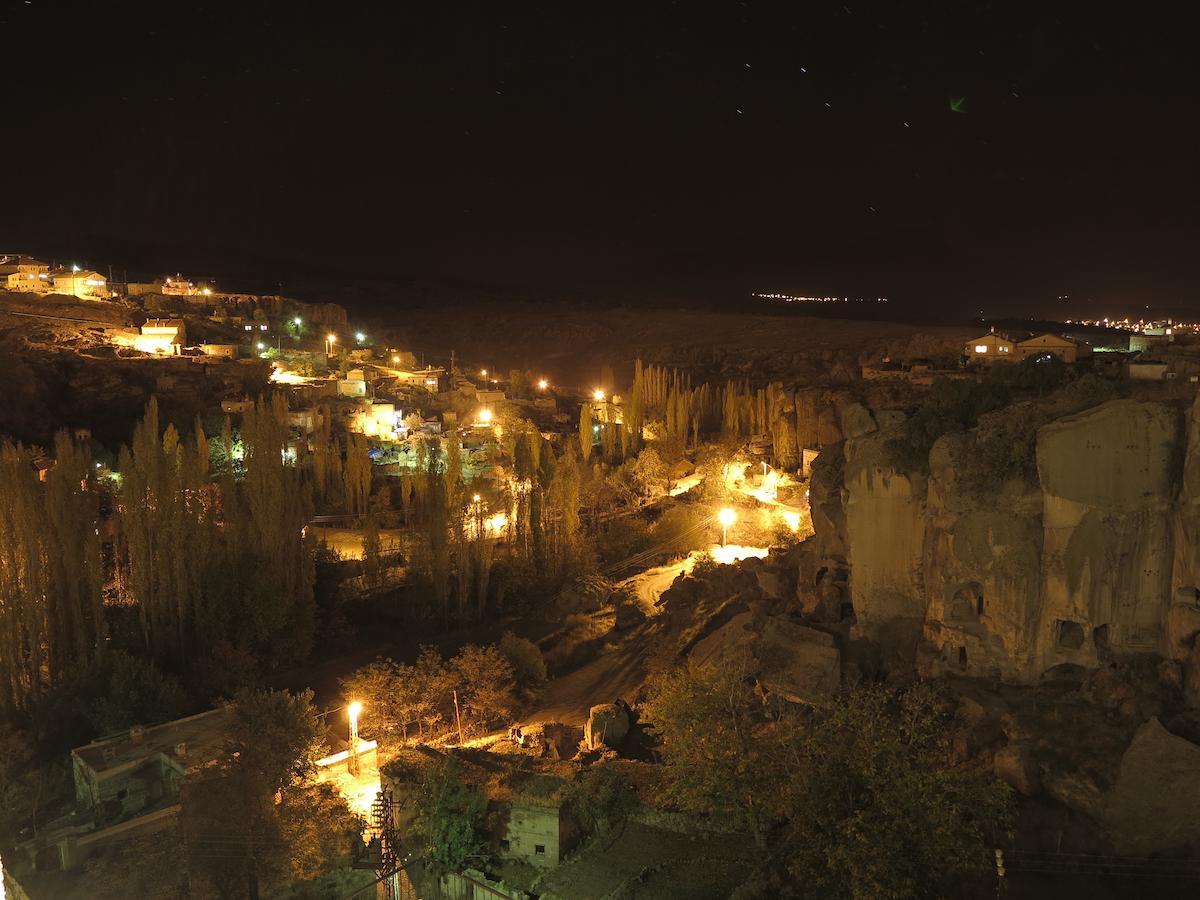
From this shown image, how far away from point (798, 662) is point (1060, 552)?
5791 millimetres

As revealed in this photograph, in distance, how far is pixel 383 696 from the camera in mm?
20375

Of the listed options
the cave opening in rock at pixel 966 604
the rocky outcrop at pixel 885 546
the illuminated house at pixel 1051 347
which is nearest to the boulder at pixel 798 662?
the rocky outcrop at pixel 885 546

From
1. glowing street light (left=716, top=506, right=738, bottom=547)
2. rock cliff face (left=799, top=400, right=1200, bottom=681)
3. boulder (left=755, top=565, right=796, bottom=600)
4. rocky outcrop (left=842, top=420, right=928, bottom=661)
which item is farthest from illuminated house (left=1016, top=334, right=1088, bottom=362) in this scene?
rock cliff face (left=799, top=400, right=1200, bottom=681)

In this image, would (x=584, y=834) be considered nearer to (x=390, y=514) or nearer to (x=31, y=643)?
(x=31, y=643)

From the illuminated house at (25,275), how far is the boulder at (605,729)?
56.0 meters

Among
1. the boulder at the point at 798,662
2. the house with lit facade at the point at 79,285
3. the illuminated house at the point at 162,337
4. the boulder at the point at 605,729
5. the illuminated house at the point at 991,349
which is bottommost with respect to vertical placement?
the boulder at the point at 605,729

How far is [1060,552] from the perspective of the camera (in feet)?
50.4

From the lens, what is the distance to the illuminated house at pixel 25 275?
2297 inches

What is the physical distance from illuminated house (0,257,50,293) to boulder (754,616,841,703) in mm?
58260

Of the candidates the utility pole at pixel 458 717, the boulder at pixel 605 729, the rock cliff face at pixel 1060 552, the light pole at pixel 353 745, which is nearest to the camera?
the rock cliff face at pixel 1060 552

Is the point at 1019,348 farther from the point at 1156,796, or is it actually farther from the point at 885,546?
the point at 1156,796

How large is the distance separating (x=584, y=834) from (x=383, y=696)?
715 cm

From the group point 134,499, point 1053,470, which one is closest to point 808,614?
point 1053,470

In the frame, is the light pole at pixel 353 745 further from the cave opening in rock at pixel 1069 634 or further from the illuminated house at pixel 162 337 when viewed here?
the illuminated house at pixel 162 337
